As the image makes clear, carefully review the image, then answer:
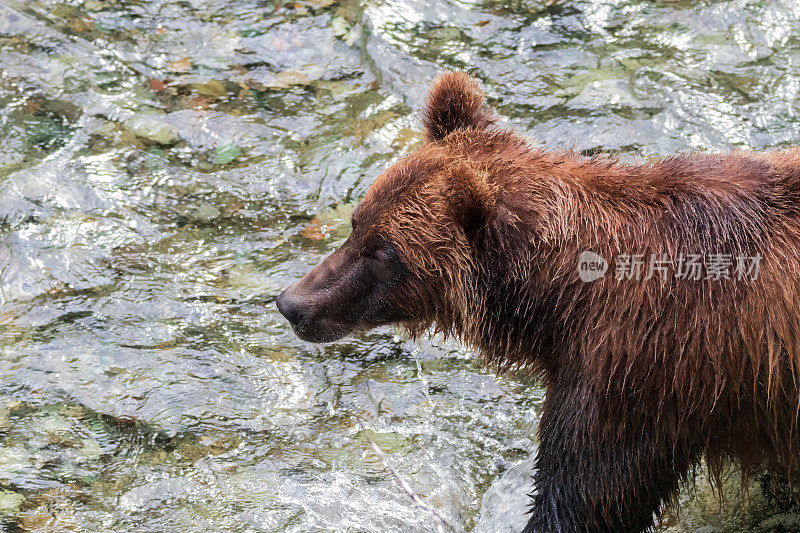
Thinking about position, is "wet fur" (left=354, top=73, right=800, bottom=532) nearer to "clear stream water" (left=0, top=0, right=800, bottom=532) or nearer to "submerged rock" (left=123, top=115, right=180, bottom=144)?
"clear stream water" (left=0, top=0, right=800, bottom=532)

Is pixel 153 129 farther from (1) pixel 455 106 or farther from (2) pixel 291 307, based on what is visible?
(1) pixel 455 106

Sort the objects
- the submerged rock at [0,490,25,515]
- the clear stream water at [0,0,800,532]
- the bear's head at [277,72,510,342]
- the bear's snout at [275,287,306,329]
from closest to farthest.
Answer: the bear's head at [277,72,510,342] < the bear's snout at [275,287,306,329] < the submerged rock at [0,490,25,515] < the clear stream water at [0,0,800,532]

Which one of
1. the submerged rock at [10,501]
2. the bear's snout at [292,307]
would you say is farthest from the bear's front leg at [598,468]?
the submerged rock at [10,501]

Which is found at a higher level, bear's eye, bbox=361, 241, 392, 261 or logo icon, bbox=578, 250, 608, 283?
logo icon, bbox=578, 250, 608, 283

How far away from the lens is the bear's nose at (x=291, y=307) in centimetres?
486

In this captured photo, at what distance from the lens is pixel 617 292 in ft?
13.1

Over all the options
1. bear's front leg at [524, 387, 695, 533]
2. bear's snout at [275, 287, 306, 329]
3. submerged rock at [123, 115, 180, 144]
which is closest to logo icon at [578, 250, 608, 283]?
bear's front leg at [524, 387, 695, 533]

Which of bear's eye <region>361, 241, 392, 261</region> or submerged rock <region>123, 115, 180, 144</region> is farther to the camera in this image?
submerged rock <region>123, 115, 180, 144</region>

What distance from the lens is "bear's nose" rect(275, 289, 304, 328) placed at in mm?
4863

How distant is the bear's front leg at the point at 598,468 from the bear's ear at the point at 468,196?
928 mm

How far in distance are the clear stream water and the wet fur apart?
105 cm

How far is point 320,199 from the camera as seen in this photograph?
24.4 feet

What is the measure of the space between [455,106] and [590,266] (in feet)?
4.04

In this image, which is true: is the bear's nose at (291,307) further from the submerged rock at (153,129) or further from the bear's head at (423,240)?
the submerged rock at (153,129)
